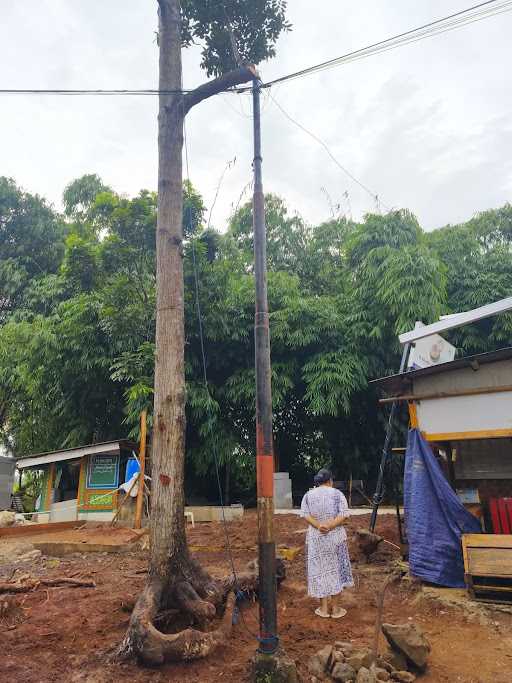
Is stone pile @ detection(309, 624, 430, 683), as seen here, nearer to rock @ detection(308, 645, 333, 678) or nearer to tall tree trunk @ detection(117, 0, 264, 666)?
rock @ detection(308, 645, 333, 678)

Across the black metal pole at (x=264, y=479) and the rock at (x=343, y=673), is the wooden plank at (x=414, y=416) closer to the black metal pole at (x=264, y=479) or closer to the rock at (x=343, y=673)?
the black metal pole at (x=264, y=479)

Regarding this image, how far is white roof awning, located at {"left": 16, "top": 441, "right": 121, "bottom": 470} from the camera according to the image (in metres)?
12.6

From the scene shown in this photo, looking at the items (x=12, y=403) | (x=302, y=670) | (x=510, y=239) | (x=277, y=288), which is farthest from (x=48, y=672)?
(x=510, y=239)

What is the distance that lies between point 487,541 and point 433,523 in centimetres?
66

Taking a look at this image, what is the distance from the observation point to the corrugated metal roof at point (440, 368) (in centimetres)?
595

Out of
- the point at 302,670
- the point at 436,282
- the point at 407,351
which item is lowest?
the point at 302,670

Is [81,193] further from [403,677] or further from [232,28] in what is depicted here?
[403,677]

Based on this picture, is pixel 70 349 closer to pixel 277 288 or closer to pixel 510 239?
pixel 277 288

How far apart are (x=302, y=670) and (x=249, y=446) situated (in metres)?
10.3

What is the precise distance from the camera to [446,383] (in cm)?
640

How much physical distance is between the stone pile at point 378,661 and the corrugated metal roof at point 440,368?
10.8 ft

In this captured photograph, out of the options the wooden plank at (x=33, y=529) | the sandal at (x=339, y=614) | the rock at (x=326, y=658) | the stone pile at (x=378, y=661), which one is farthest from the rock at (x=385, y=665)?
the wooden plank at (x=33, y=529)

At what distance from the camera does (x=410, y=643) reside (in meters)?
3.76

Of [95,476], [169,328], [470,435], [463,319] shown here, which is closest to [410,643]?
[470,435]
